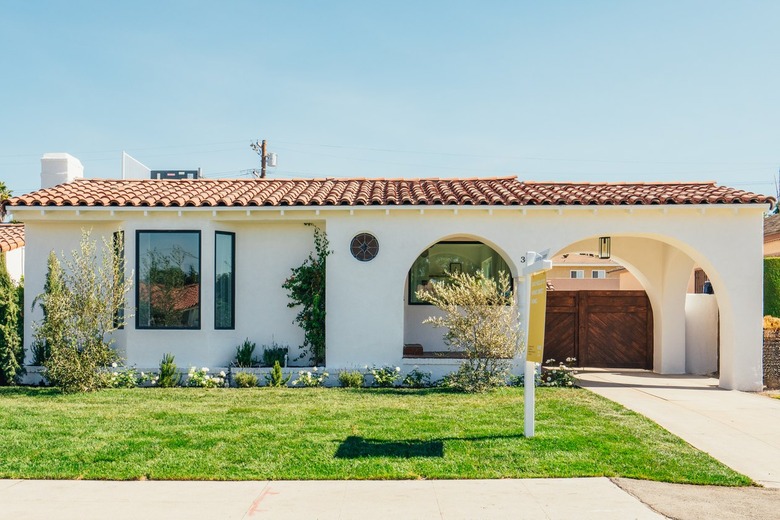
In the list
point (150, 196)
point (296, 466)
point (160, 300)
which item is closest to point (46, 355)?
point (160, 300)

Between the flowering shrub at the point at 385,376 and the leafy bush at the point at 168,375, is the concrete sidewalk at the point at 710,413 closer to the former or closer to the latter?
the flowering shrub at the point at 385,376

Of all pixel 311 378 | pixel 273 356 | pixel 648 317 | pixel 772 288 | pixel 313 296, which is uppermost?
pixel 772 288

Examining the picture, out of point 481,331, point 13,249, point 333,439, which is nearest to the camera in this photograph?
point 333,439

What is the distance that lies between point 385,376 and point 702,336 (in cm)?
800

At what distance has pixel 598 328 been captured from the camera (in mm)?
16391

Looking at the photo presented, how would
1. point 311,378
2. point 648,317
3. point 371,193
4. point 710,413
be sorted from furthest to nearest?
point 648,317, point 371,193, point 311,378, point 710,413

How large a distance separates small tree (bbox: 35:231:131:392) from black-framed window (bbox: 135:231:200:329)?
71 centimetres

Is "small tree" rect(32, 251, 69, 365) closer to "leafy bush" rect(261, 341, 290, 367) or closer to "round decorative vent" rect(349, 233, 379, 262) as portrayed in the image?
"leafy bush" rect(261, 341, 290, 367)

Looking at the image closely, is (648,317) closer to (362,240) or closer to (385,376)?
(385,376)

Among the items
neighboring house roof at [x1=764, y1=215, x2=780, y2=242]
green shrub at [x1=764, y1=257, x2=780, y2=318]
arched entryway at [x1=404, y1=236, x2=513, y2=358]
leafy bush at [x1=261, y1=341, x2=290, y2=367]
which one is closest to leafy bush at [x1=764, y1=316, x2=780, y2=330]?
green shrub at [x1=764, y1=257, x2=780, y2=318]

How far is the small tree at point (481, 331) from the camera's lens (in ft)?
37.4

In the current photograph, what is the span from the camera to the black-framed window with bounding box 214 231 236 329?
13188 mm

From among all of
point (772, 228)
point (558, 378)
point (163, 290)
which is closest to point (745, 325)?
point (558, 378)

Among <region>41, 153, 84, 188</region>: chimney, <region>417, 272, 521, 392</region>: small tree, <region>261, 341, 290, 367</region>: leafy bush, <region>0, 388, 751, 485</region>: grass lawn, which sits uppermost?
<region>41, 153, 84, 188</region>: chimney
